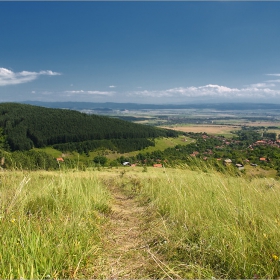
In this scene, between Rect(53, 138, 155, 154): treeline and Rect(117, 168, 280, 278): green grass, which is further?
Rect(53, 138, 155, 154): treeline

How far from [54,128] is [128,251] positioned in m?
85.3

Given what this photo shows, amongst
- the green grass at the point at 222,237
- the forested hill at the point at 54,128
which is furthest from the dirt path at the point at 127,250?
the forested hill at the point at 54,128

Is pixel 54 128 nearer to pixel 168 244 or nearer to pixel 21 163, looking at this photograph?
pixel 21 163

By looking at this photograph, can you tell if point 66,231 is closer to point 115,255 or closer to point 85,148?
point 115,255

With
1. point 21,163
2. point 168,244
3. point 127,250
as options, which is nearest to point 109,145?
point 21,163

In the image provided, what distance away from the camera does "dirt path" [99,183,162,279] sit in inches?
71.5

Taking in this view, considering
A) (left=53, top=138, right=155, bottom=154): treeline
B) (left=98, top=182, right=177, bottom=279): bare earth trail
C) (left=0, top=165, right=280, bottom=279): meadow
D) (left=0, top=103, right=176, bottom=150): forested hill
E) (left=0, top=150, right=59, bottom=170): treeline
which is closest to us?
(left=0, top=165, right=280, bottom=279): meadow

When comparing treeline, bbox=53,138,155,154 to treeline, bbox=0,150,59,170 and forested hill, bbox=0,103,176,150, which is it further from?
treeline, bbox=0,150,59,170

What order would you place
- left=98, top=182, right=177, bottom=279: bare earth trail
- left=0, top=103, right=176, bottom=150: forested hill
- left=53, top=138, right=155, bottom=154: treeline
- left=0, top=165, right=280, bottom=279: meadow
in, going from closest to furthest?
left=0, top=165, right=280, bottom=279: meadow
left=98, top=182, right=177, bottom=279: bare earth trail
left=53, top=138, right=155, bottom=154: treeline
left=0, top=103, right=176, bottom=150: forested hill

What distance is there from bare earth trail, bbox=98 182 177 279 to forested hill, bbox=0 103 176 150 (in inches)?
2808

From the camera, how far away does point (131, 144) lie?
79.1m

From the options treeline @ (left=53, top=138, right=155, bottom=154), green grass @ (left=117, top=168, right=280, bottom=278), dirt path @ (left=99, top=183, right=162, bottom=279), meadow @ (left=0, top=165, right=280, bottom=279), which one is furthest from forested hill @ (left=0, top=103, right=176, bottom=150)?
green grass @ (left=117, top=168, right=280, bottom=278)

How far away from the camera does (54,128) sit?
263 ft

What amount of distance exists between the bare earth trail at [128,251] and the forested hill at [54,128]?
234 ft
